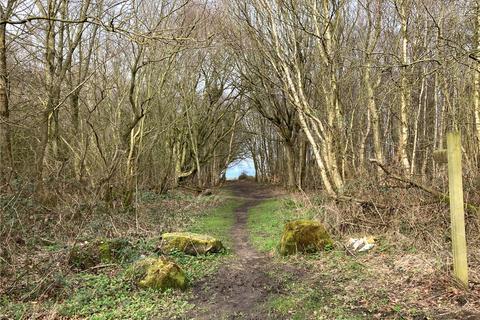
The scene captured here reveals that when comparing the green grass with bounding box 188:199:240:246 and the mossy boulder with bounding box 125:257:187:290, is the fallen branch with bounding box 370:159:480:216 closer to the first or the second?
the green grass with bounding box 188:199:240:246

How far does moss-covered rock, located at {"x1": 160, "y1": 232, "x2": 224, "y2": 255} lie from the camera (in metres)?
8.64

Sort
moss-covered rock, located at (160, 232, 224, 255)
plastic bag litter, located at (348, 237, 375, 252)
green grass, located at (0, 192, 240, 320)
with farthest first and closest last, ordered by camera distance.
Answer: moss-covered rock, located at (160, 232, 224, 255)
plastic bag litter, located at (348, 237, 375, 252)
green grass, located at (0, 192, 240, 320)

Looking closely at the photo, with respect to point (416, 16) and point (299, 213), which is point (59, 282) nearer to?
point (299, 213)

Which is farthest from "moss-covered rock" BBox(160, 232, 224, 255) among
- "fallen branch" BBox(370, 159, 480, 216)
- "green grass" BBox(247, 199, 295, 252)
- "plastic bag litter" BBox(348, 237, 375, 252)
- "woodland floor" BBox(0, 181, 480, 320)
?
"fallen branch" BBox(370, 159, 480, 216)

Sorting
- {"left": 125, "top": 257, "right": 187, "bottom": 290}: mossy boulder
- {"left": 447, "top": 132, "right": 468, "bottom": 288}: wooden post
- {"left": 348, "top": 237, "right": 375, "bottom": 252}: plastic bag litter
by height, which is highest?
{"left": 447, "top": 132, "right": 468, "bottom": 288}: wooden post

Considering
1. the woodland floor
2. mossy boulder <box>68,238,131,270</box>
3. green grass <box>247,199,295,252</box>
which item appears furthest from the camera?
green grass <box>247,199,295,252</box>

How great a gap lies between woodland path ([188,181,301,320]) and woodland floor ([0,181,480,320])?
0.01 meters

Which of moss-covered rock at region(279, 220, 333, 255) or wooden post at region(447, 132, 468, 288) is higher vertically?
A: wooden post at region(447, 132, 468, 288)

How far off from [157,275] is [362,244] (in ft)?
13.0

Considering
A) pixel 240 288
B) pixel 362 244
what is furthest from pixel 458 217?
pixel 240 288

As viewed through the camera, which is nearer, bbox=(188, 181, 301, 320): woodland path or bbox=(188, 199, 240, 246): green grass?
bbox=(188, 181, 301, 320): woodland path

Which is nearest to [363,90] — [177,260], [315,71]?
[315,71]

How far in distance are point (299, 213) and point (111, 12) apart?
8.17m

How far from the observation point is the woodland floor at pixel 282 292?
5059mm
